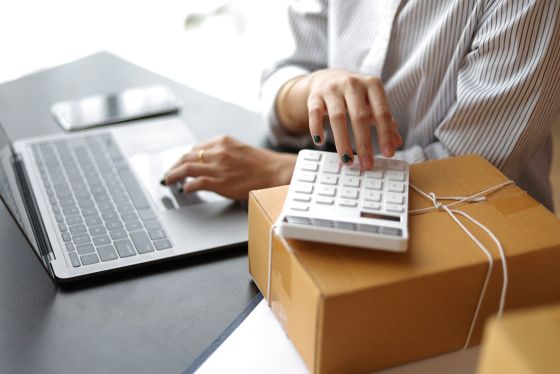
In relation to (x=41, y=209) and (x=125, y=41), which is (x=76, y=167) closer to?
(x=41, y=209)

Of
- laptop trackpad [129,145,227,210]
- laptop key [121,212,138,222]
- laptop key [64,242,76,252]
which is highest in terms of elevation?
laptop key [64,242,76,252]

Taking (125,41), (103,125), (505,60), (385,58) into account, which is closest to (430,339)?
(505,60)

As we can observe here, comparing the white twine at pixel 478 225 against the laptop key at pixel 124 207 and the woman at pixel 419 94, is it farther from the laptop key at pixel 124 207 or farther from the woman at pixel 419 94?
the laptop key at pixel 124 207

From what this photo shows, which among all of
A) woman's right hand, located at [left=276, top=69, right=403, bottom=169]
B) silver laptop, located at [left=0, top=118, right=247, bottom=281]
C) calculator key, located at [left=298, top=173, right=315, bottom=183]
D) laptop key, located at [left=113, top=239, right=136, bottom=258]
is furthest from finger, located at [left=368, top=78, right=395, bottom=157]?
laptop key, located at [left=113, top=239, right=136, bottom=258]

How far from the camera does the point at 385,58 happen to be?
102 centimetres

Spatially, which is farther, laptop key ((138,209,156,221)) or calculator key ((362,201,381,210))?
laptop key ((138,209,156,221))

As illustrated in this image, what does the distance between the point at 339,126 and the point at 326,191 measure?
0.41 feet

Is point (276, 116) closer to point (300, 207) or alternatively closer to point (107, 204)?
point (107, 204)

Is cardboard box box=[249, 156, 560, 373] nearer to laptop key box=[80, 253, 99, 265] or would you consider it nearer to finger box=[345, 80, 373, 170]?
finger box=[345, 80, 373, 170]

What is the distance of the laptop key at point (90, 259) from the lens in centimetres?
77

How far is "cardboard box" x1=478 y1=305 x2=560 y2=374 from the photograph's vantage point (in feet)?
1.34

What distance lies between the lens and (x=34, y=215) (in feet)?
2.81

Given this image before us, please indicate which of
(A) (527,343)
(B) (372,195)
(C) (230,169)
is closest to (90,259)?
(C) (230,169)

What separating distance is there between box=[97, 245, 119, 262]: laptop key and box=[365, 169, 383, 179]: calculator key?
0.30m
